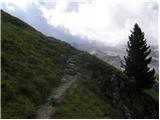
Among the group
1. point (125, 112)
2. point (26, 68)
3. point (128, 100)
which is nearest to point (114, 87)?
point (128, 100)

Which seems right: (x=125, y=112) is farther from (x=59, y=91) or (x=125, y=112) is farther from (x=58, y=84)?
→ (x=59, y=91)

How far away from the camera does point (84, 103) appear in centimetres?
3784

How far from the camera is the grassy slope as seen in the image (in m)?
31.5

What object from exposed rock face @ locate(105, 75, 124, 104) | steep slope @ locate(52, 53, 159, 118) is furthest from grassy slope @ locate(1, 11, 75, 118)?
exposed rock face @ locate(105, 75, 124, 104)

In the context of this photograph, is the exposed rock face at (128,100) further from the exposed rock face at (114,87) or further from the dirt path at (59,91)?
the dirt path at (59,91)

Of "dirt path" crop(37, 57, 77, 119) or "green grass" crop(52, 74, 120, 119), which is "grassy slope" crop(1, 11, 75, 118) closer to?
"dirt path" crop(37, 57, 77, 119)

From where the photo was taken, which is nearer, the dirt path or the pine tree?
the dirt path

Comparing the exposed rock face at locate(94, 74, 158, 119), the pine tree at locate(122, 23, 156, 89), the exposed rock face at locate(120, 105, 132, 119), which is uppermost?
the pine tree at locate(122, 23, 156, 89)

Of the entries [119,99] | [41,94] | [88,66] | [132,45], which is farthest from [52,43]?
[41,94]

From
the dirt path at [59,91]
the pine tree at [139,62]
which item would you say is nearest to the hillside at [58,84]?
the dirt path at [59,91]

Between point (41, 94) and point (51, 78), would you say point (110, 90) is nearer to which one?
point (51, 78)

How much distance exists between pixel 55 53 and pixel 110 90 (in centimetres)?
1316

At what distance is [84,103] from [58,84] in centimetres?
595

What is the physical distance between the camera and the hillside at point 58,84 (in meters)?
33.1
